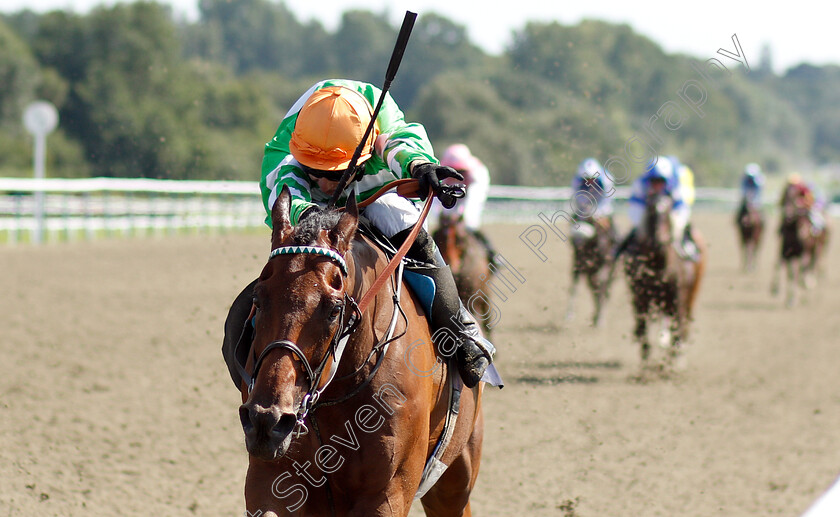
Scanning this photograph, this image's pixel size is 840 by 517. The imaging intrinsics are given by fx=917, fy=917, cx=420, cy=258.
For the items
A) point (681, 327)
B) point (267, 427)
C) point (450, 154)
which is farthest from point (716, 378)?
point (267, 427)

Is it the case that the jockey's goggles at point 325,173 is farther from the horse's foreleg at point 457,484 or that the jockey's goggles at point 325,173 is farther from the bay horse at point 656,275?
the bay horse at point 656,275

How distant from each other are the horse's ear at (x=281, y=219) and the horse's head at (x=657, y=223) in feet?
19.9

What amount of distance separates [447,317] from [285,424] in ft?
Answer: 3.33

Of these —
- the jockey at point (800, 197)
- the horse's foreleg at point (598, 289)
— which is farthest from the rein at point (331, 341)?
the jockey at point (800, 197)

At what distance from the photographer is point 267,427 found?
207 centimetres

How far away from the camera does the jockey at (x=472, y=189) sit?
291 inches

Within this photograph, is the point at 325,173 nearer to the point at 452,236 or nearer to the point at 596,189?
the point at 452,236

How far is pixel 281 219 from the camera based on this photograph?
2.38 metres

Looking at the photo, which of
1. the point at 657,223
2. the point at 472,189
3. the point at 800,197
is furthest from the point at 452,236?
the point at 800,197

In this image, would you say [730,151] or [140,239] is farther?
[730,151]

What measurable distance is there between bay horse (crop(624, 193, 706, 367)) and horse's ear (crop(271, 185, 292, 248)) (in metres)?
6.07

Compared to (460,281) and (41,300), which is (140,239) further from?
(460,281)

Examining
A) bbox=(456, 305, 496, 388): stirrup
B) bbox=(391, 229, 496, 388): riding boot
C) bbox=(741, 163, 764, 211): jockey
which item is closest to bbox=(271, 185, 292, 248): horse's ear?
bbox=(391, 229, 496, 388): riding boot

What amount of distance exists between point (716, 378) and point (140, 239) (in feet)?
35.0
